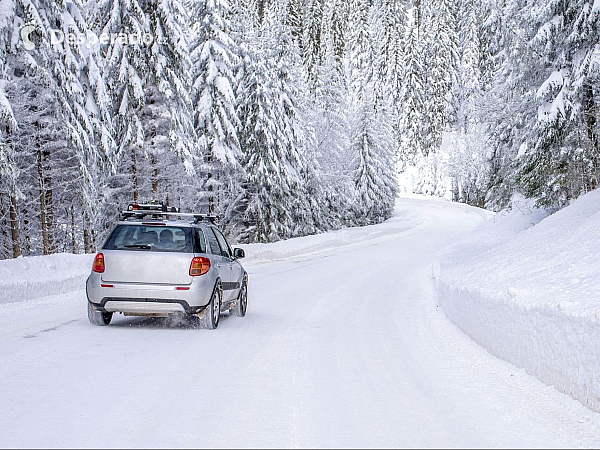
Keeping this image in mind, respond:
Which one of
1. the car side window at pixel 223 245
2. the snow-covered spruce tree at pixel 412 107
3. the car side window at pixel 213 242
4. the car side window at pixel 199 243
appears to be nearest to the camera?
the car side window at pixel 199 243

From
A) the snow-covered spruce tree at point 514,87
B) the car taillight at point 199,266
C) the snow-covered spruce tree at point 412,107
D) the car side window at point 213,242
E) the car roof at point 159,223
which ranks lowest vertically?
the car taillight at point 199,266

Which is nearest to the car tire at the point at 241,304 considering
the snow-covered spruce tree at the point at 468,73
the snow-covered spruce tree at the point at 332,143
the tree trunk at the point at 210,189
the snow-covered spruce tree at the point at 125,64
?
the snow-covered spruce tree at the point at 125,64

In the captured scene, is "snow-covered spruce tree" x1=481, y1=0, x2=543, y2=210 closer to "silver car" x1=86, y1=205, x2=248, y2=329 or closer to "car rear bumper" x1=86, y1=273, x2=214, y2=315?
"silver car" x1=86, y1=205, x2=248, y2=329

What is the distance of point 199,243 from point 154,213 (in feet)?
3.21

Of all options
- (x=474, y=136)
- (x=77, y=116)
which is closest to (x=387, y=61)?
(x=474, y=136)

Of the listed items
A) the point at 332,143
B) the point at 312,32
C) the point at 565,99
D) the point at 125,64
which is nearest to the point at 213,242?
the point at 565,99

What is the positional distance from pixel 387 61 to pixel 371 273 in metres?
97.6

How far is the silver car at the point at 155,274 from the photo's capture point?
9.80m

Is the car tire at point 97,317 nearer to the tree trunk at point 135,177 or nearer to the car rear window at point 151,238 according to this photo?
the car rear window at point 151,238

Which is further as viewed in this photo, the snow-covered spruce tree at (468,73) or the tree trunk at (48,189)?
the snow-covered spruce tree at (468,73)

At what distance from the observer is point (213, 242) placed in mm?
11344

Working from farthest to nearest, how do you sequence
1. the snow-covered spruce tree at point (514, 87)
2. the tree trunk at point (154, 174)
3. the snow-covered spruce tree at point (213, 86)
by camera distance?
the snow-covered spruce tree at point (213, 86) < the tree trunk at point (154, 174) < the snow-covered spruce tree at point (514, 87)

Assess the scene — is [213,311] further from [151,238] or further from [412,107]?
[412,107]

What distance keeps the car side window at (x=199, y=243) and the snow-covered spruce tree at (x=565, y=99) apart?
12785 mm
